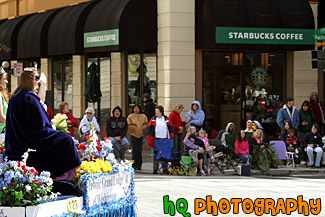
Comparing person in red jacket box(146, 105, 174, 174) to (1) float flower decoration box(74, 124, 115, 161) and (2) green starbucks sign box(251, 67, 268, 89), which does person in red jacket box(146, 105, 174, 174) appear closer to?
(2) green starbucks sign box(251, 67, 268, 89)

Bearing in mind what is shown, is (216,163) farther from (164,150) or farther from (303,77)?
(303,77)

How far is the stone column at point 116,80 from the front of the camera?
2684 cm

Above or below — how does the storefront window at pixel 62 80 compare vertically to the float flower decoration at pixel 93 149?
above

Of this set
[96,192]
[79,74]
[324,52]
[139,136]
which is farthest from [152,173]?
[96,192]

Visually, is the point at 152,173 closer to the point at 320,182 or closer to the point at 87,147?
the point at 320,182

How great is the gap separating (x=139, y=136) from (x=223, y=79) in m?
5.52

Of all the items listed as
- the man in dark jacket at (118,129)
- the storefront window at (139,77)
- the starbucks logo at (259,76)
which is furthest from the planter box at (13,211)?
the starbucks logo at (259,76)

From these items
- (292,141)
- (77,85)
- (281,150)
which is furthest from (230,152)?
(77,85)

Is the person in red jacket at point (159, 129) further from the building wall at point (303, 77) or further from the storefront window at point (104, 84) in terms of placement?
the storefront window at point (104, 84)

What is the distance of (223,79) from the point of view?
83.1ft

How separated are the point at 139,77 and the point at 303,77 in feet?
18.1

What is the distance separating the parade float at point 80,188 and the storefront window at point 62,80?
69.7 feet

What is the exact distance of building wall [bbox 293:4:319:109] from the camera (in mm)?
25922

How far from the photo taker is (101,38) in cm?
2527
